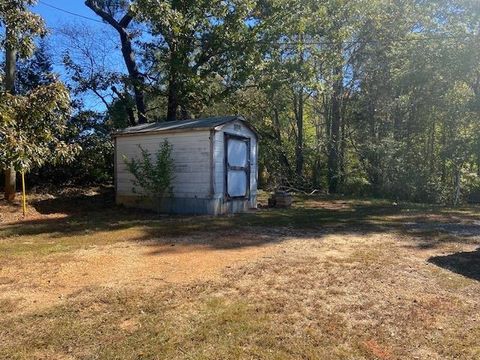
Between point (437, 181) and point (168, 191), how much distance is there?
12910mm

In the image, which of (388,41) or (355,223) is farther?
(388,41)

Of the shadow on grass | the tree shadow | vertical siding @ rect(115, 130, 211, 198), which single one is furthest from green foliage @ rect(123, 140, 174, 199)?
the tree shadow

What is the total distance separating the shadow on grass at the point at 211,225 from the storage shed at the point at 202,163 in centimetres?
66

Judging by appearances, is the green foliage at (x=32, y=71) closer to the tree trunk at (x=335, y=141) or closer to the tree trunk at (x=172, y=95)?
the tree trunk at (x=172, y=95)

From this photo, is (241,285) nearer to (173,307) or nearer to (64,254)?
(173,307)

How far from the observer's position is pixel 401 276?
5.03 m

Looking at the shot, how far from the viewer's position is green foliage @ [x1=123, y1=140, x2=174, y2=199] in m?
10.9

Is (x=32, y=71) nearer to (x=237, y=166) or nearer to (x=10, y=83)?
(x=10, y=83)

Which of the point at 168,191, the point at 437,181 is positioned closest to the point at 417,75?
the point at 437,181

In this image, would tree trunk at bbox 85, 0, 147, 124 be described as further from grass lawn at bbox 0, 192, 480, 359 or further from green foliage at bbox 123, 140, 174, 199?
grass lawn at bbox 0, 192, 480, 359

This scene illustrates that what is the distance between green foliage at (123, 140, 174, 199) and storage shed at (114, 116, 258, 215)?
25 cm

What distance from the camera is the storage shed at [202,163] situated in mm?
10805

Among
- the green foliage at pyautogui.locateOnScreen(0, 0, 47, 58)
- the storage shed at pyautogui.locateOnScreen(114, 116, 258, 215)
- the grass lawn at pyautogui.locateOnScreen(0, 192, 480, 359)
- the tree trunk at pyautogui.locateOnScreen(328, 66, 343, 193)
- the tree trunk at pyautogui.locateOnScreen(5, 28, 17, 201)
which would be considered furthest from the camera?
the tree trunk at pyautogui.locateOnScreen(328, 66, 343, 193)

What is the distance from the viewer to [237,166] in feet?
38.3
